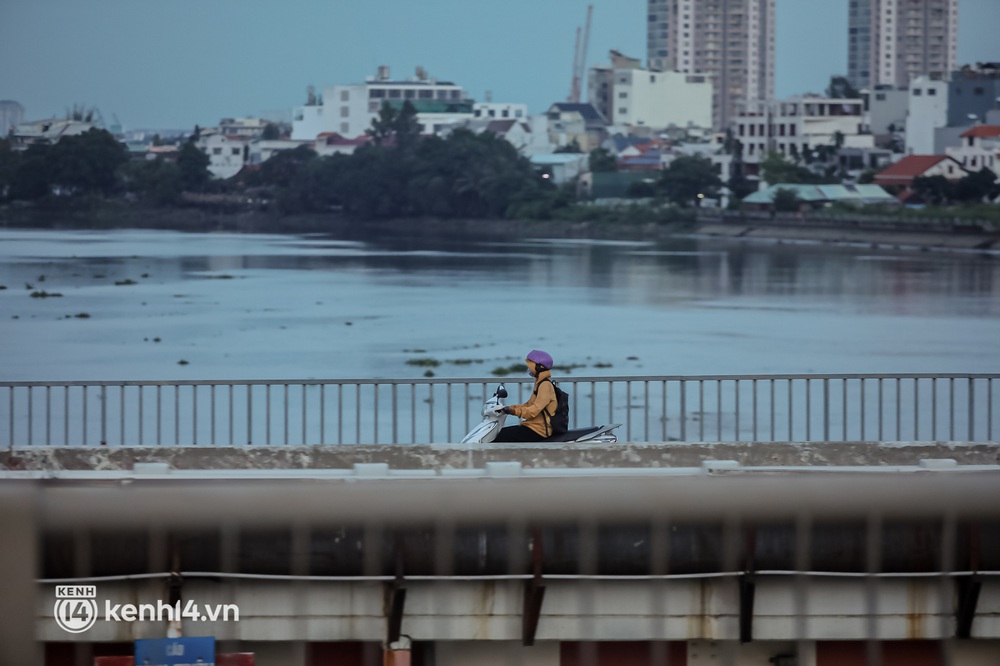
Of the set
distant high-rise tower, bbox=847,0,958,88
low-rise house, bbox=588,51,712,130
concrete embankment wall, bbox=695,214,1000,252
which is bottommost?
concrete embankment wall, bbox=695,214,1000,252

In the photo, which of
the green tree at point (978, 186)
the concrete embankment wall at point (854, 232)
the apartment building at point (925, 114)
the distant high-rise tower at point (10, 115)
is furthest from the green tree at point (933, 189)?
the distant high-rise tower at point (10, 115)

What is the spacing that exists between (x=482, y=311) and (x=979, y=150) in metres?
51.8

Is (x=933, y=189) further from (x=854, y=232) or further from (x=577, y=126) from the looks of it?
(x=577, y=126)

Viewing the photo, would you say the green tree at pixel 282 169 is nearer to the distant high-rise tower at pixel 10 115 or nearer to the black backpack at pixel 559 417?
the distant high-rise tower at pixel 10 115

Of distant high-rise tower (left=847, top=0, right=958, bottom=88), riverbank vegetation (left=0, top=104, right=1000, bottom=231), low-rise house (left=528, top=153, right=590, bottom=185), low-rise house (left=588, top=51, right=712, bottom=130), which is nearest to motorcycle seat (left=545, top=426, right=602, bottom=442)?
riverbank vegetation (left=0, top=104, right=1000, bottom=231)

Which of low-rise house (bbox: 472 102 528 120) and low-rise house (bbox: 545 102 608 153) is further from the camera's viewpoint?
low-rise house (bbox: 472 102 528 120)

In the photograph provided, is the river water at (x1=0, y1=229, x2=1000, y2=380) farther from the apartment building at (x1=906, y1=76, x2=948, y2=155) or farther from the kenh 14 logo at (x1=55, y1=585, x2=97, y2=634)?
the apartment building at (x1=906, y1=76, x2=948, y2=155)

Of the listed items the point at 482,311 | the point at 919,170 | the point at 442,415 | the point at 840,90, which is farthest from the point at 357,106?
the point at 442,415

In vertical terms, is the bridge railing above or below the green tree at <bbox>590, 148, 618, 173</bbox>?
below

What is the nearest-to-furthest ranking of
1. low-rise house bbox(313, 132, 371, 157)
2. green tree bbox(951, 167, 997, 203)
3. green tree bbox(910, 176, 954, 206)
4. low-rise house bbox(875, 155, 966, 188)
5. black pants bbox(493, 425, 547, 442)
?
black pants bbox(493, 425, 547, 442) → green tree bbox(951, 167, 997, 203) → green tree bbox(910, 176, 954, 206) → low-rise house bbox(875, 155, 966, 188) → low-rise house bbox(313, 132, 371, 157)

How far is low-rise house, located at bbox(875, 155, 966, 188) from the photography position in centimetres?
8406

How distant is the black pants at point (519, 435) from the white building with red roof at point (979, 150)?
7744cm

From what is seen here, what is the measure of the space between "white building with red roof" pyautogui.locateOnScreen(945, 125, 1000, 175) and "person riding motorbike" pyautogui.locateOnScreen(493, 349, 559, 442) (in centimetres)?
7744

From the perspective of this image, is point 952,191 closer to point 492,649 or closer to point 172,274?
point 172,274
